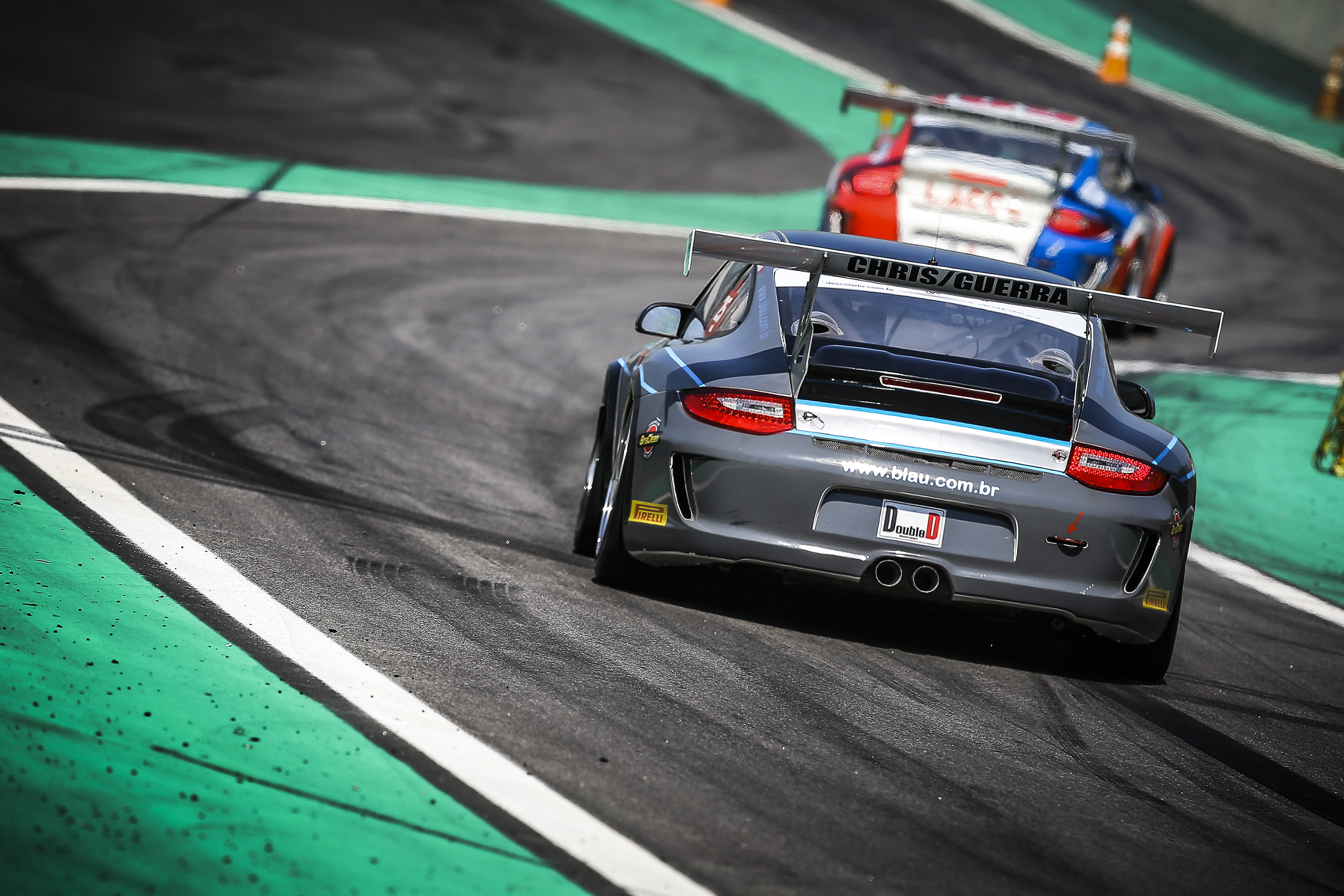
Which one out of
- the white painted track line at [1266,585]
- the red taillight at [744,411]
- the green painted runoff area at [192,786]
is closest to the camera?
the green painted runoff area at [192,786]

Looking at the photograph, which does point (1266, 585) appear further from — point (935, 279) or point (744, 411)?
point (744, 411)

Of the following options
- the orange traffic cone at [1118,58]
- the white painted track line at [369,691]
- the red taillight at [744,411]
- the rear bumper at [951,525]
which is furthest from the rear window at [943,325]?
the orange traffic cone at [1118,58]

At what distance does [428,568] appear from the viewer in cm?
650

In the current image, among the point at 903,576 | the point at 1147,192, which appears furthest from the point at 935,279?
the point at 1147,192

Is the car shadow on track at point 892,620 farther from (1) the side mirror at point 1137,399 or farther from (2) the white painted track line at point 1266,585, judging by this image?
(2) the white painted track line at point 1266,585

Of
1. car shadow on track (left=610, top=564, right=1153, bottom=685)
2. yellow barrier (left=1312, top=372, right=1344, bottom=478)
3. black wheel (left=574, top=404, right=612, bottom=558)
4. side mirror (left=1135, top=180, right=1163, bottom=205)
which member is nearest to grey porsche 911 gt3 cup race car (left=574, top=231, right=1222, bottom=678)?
car shadow on track (left=610, top=564, right=1153, bottom=685)

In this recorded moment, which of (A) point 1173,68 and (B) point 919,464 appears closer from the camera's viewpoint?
(B) point 919,464

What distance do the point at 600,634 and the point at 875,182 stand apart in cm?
788

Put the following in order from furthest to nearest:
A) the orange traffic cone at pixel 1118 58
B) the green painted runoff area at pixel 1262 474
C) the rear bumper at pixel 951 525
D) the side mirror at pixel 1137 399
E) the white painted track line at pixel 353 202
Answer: the orange traffic cone at pixel 1118 58 < the white painted track line at pixel 353 202 < the green painted runoff area at pixel 1262 474 < the side mirror at pixel 1137 399 < the rear bumper at pixel 951 525

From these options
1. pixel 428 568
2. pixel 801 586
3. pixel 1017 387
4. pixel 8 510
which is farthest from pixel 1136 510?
pixel 8 510

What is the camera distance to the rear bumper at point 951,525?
579 cm

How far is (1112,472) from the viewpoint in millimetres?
5871

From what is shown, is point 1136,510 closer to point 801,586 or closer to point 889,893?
point 801,586

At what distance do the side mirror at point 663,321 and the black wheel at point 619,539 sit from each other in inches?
20.8
